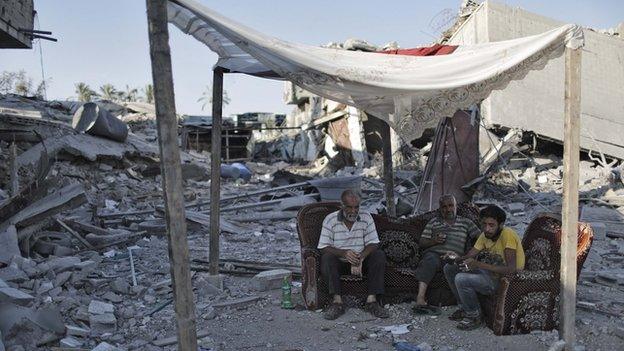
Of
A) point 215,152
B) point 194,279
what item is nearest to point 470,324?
point 215,152

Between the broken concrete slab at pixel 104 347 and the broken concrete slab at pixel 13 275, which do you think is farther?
the broken concrete slab at pixel 13 275

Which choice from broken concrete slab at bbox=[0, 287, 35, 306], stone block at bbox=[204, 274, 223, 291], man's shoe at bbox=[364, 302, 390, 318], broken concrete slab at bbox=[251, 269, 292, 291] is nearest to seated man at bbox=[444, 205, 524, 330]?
man's shoe at bbox=[364, 302, 390, 318]

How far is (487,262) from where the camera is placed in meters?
4.78

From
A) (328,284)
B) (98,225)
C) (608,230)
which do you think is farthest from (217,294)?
(608,230)

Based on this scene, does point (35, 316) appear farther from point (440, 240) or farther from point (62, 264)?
point (440, 240)

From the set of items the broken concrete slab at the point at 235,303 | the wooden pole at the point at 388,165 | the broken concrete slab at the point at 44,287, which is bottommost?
the broken concrete slab at the point at 235,303

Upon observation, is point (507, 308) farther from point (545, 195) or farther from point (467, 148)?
point (545, 195)

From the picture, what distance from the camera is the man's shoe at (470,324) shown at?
186 inches

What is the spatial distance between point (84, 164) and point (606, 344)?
1479cm

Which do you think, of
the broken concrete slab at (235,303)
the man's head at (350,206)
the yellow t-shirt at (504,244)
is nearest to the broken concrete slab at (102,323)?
the broken concrete slab at (235,303)

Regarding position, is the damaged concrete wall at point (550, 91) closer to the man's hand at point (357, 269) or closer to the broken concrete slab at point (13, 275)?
the man's hand at point (357, 269)

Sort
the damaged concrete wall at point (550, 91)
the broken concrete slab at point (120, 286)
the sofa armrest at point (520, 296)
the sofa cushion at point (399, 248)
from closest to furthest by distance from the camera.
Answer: the sofa armrest at point (520, 296), the sofa cushion at point (399, 248), the broken concrete slab at point (120, 286), the damaged concrete wall at point (550, 91)

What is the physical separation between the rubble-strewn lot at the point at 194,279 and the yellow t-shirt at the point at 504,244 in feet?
2.06

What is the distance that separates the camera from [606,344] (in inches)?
171
